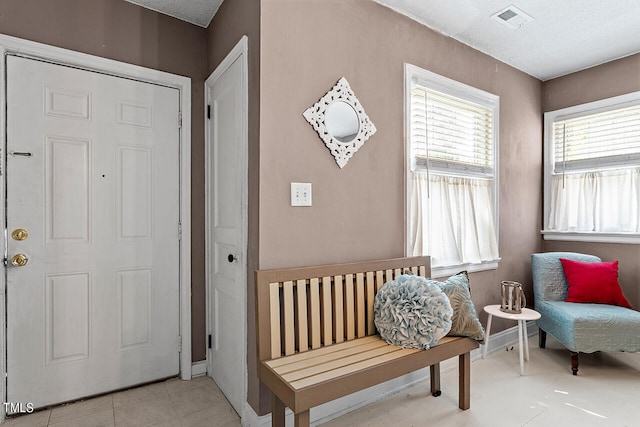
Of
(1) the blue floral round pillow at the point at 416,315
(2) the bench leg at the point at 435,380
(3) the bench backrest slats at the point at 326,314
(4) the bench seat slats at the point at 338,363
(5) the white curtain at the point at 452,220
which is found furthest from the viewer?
(5) the white curtain at the point at 452,220

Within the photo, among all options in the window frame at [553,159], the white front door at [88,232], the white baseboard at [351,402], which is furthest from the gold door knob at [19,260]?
the window frame at [553,159]

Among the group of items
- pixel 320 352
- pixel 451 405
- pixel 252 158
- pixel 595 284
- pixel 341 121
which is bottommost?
pixel 451 405

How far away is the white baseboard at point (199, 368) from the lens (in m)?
2.46

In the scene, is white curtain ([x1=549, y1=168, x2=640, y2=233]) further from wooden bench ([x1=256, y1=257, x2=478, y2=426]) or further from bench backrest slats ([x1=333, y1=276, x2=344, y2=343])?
bench backrest slats ([x1=333, y1=276, x2=344, y2=343])

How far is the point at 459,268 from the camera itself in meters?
2.73

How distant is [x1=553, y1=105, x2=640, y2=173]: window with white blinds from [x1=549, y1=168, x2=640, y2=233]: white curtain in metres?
0.09

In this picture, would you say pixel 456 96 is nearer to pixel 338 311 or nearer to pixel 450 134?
pixel 450 134

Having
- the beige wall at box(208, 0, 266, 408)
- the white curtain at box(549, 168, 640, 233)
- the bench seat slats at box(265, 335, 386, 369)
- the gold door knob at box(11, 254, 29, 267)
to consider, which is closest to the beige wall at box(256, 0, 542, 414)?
the beige wall at box(208, 0, 266, 408)

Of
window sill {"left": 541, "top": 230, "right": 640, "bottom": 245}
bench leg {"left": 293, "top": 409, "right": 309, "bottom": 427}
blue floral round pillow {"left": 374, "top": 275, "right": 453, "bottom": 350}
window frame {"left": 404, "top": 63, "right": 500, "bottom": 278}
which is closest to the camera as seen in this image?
bench leg {"left": 293, "top": 409, "right": 309, "bottom": 427}

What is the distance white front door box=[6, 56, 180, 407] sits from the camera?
1952 mm

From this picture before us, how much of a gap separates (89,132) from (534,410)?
3181 mm

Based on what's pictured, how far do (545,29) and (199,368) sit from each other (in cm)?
355

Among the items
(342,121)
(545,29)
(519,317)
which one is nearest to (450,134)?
(545,29)

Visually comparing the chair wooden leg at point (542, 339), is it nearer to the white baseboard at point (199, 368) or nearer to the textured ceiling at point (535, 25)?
the textured ceiling at point (535, 25)
